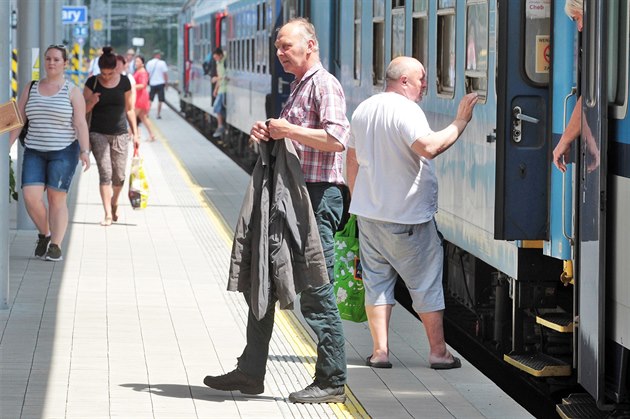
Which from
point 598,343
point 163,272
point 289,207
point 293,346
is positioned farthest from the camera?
point 163,272

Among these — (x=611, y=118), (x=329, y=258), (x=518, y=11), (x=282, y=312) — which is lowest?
(x=282, y=312)

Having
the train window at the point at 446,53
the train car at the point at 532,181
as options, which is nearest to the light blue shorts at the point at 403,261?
the train car at the point at 532,181

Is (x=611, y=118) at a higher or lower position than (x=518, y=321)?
higher

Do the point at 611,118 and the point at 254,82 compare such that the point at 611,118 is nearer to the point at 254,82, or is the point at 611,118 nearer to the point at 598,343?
the point at 598,343

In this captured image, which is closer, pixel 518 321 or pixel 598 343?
pixel 598 343

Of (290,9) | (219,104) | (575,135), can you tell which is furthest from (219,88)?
(575,135)

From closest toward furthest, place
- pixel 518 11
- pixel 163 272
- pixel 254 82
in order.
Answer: pixel 518 11 < pixel 163 272 < pixel 254 82

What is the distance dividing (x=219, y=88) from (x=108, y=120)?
16710mm

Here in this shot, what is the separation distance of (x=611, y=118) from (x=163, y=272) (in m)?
6.47

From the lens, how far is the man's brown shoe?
A: 7.60 meters

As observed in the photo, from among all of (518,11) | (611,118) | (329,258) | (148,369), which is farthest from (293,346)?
(611,118)

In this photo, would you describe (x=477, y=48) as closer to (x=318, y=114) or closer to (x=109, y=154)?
(x=318, y=114)

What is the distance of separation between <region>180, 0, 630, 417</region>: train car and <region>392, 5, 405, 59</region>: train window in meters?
0.01

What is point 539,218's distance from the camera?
8062mm
